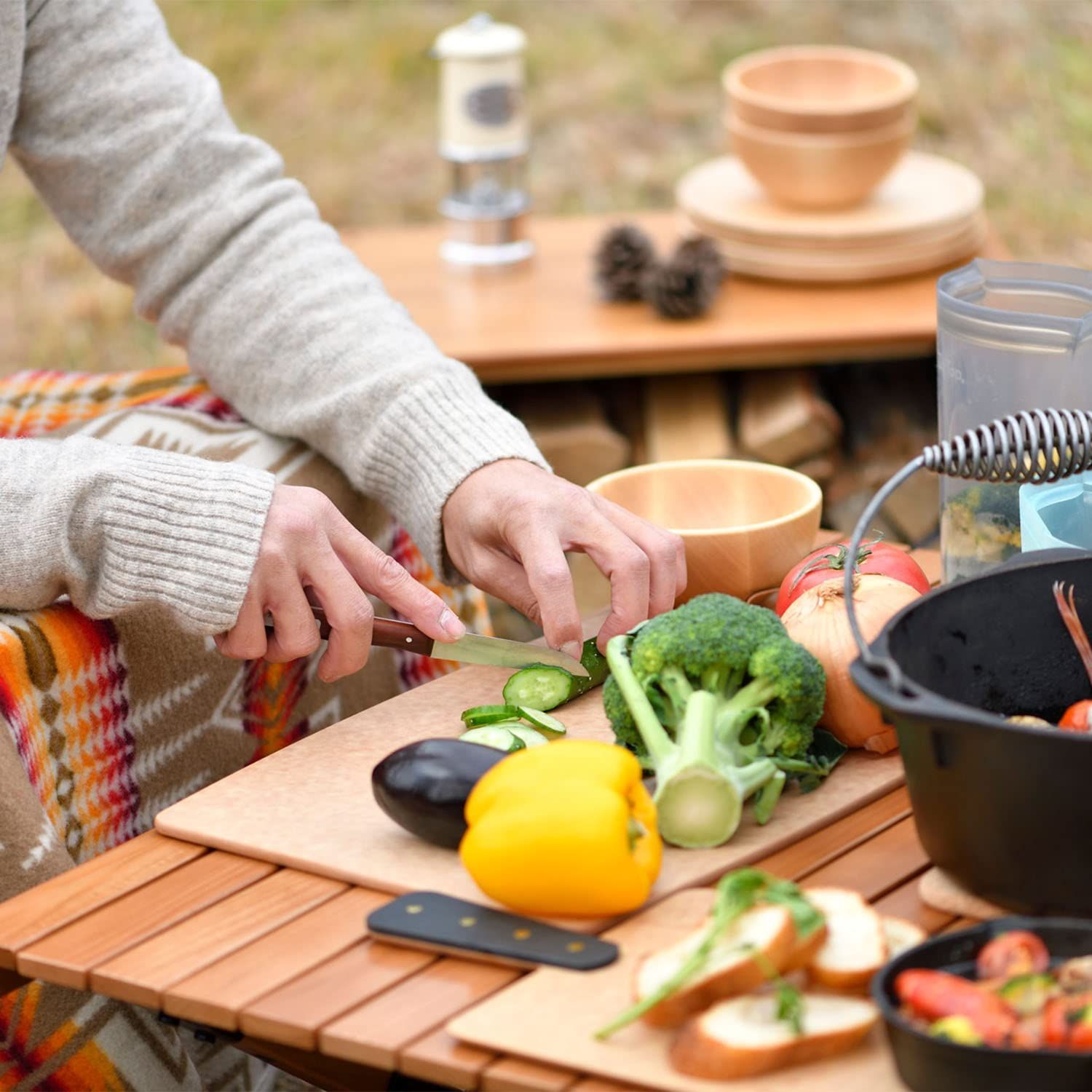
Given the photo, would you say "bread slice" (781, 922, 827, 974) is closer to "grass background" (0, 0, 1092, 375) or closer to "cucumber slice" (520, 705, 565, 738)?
"cucumber slice" (520, 705, 565, 738)

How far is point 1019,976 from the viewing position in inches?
33.2

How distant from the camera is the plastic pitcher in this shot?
1362mm

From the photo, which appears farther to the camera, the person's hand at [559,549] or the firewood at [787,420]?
the firewood at [787,420]

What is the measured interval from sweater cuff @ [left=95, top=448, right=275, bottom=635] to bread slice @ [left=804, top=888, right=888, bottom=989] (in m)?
0.54

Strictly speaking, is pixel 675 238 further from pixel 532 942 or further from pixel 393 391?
pixel 532 942

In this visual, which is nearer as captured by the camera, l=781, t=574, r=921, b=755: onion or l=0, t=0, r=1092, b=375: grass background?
l=781, t=574, r=921, b=755: onion

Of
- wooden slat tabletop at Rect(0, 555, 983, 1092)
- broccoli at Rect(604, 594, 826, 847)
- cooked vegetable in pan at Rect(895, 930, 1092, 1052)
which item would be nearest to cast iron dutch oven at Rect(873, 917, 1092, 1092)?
cooked vegetable in pan at Rect(895, 930, 1092, 1052)

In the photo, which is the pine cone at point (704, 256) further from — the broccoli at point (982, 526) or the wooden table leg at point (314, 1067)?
the wooden table leg at point (314, 1067)

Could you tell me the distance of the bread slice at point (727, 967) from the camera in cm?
87

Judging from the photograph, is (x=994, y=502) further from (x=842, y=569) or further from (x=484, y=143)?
(x=484, y=143)

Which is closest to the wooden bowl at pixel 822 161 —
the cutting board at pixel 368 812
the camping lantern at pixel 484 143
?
the camping lantern at pixel 484 143

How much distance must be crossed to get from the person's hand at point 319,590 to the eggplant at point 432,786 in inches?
8.6

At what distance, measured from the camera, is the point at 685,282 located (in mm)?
2553

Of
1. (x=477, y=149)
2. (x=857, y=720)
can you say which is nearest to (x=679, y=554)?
(x=857, y=720)
